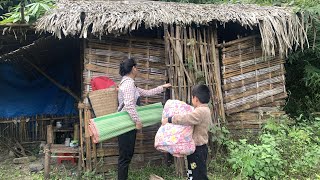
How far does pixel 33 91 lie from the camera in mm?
7605

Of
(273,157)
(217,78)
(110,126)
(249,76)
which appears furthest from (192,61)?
(273,157)

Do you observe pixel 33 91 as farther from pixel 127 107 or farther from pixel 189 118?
pixel 189 118

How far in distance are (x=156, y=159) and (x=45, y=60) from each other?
144 inches

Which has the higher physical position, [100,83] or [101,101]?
[100,83]

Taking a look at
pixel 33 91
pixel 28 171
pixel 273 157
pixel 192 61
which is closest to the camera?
pixel 273 157

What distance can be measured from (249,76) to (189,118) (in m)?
2.79

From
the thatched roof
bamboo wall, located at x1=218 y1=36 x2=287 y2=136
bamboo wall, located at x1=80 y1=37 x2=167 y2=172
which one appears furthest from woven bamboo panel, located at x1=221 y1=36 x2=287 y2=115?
bamboo wall, located at x1=80 y1=37 x2=167 y2=172

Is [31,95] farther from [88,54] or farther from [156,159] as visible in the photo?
[156,159]

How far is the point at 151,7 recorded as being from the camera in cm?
557

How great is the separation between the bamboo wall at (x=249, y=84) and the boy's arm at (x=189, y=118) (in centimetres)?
233

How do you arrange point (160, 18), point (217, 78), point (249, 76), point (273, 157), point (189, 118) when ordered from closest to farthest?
point (189, 118), point (273, 157), point (160, 18), point (217, 78), point (249, 76)

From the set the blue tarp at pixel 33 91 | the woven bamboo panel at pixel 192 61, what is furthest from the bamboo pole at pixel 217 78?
the blue tarp at pixel 33 91

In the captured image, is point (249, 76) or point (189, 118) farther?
point (249, 76)

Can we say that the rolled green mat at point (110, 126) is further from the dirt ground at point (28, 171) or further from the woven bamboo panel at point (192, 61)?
the dirt ground at point (28, 171)
